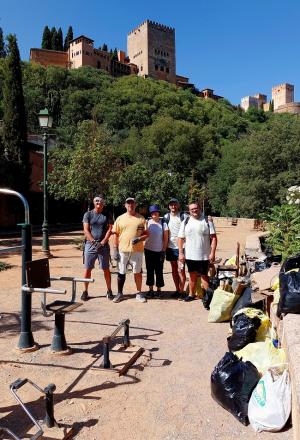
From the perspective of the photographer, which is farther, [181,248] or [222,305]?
[181,248]

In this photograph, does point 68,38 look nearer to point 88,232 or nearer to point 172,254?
point 88,232

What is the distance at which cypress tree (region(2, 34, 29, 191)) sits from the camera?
22672 millimetres

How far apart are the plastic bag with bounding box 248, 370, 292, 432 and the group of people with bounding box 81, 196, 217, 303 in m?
3.50

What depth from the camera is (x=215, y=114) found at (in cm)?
8756

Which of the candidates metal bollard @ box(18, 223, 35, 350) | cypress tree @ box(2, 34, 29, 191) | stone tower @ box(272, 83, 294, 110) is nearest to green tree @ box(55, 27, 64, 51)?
stone tower @ box(272, 83, 294, 110)

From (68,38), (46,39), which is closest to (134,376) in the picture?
(46,39)

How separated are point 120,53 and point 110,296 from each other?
117m

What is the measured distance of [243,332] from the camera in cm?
429

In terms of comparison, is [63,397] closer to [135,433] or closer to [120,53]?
[135,433]

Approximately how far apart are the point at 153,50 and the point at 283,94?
4444 cm

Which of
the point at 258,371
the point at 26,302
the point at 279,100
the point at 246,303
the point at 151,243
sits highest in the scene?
the point at 279,100

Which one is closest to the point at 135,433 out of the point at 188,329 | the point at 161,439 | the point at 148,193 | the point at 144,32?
the point at 161,439

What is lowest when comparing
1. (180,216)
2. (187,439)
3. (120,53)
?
(187,439)

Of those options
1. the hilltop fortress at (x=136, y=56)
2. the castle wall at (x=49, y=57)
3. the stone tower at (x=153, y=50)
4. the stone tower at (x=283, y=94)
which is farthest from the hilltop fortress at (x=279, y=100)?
the castle wall at (x=49, y=57)
